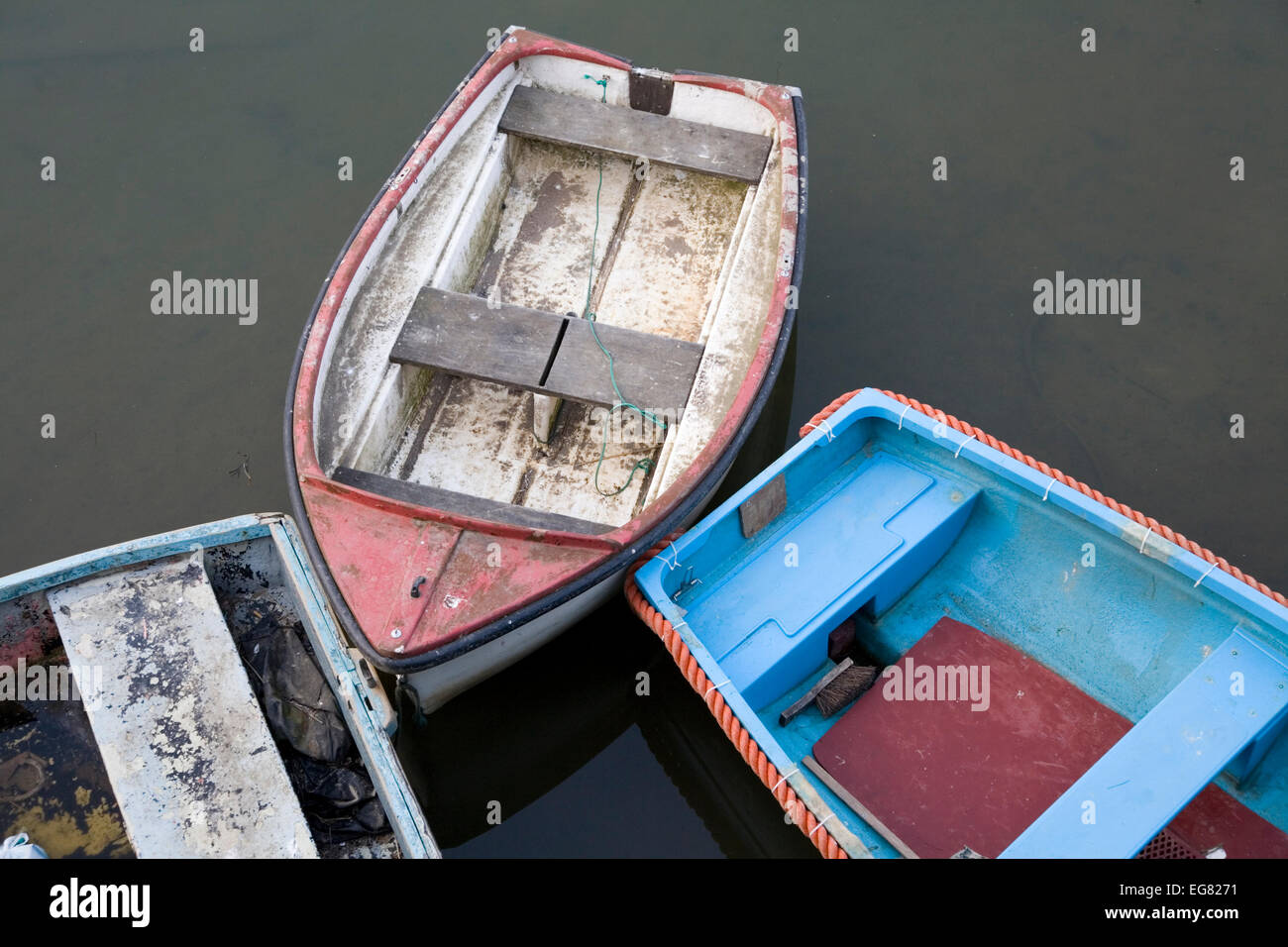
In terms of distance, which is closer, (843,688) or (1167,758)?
(1167,758)

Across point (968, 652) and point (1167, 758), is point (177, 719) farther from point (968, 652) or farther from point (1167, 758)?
point (1167, 758)

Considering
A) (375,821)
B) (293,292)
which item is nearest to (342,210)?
(293,292)

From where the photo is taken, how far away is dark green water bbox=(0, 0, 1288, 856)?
626cm

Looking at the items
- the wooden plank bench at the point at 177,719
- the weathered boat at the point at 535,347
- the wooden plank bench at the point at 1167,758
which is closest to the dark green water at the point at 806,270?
the weathered boat at the point at 535,347

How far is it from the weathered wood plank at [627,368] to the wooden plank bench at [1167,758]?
2.65 metres

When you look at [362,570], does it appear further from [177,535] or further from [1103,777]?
[1103,777]

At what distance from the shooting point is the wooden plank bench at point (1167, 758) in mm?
4707

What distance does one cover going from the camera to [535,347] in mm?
6379

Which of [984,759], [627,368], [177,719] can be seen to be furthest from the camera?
[627,368]

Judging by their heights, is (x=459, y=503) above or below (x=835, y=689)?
above

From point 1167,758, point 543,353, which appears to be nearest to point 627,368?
point 543,353

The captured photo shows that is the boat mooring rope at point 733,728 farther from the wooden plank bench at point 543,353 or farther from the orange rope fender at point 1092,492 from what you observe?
the orange rope fender at point 1092,492

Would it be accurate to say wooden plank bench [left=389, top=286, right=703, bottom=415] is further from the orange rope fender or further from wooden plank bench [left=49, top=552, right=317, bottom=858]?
wooden plank bench [left=49, top=552, right=317, bottom=858]

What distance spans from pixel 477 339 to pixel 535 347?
0.32 m
